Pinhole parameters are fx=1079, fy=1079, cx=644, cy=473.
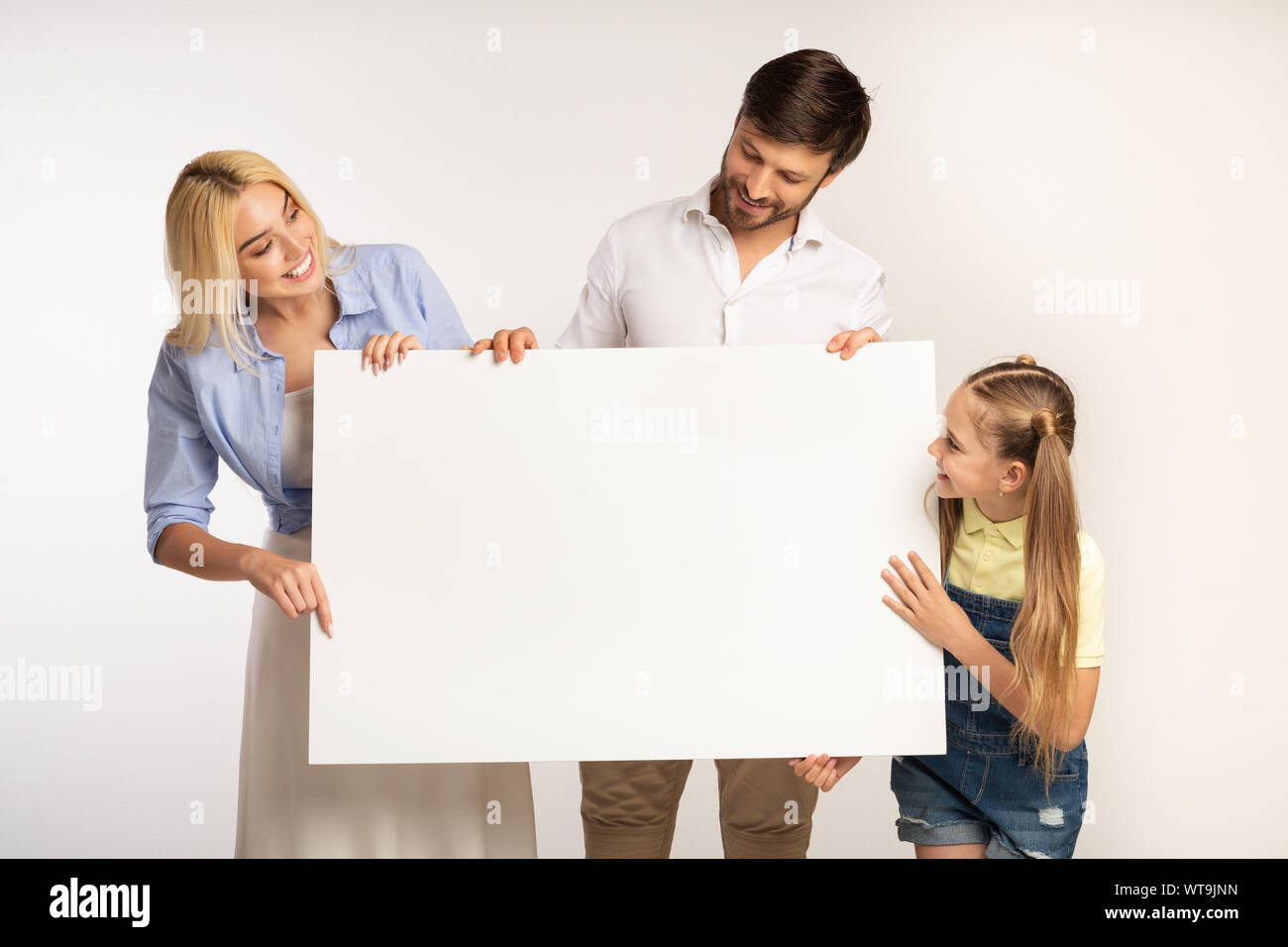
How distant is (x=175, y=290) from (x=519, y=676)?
0.89 metres

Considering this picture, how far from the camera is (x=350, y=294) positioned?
1921 millimetres

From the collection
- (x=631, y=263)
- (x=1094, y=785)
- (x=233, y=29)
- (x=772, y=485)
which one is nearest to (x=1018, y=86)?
(x=631, y=263)

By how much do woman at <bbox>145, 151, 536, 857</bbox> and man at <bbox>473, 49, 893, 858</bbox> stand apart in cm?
38

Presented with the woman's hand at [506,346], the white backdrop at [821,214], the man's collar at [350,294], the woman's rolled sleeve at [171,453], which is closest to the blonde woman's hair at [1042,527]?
the woman's hand at [506,346]

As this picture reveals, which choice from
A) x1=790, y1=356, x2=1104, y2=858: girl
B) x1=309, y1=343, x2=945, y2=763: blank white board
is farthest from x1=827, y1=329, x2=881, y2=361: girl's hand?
x1=790, y1=356, x2=1104, y2=858: girl

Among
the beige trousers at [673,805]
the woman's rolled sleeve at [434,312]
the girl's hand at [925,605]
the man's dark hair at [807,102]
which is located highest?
the man's dark hair at [807,102]

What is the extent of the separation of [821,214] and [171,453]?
1.80 meters

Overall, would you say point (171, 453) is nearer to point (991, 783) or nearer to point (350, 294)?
point (350, 294)

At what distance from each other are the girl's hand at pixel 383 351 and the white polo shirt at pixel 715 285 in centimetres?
55

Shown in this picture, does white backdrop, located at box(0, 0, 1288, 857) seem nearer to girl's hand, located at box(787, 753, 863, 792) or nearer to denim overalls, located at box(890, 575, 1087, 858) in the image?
denim overalls, located at box(890, 575, 1087, 858)

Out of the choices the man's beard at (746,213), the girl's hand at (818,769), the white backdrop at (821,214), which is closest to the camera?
the girl's hand at (818,769)

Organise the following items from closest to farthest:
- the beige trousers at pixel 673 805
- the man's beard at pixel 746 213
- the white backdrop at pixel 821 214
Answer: the man's beard at pixel 746 213 < the beige trousers at pixel 673 805 < the white backdrop at pixel 821 214

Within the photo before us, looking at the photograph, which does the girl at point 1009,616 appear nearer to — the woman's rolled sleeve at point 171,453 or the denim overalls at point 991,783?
the denim overalls at point 991,783

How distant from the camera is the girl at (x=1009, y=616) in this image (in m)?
1.70
